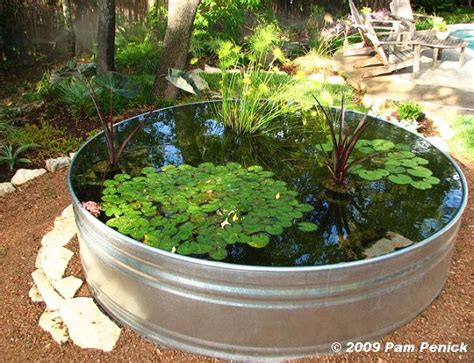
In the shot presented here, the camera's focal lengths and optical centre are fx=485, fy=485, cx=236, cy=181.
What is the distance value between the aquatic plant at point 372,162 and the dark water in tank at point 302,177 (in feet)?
0.19

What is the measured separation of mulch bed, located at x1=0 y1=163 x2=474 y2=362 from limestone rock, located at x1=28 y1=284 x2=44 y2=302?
25mm

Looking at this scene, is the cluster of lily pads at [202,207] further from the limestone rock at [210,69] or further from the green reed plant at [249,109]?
the limestone rock at [210,69]

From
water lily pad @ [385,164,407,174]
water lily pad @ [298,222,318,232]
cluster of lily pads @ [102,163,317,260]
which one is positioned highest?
water lily pad @ [385,164,407,174]

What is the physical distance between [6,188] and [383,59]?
4.35 m

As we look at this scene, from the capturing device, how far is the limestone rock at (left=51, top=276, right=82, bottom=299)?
259cm

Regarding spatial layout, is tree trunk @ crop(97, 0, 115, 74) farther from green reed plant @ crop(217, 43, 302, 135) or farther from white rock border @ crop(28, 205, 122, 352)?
white rock border @ crop(28, 205, 122, 352)

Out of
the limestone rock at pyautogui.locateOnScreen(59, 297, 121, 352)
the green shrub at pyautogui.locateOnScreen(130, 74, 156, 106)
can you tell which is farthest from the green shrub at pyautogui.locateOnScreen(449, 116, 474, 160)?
the limestone rock at pyautogui.locateOnScreen(59, 297, 121, 352)

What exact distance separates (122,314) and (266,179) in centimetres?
107

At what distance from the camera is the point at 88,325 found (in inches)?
92.4

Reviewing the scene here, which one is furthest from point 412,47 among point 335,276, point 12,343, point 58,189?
point 12,343

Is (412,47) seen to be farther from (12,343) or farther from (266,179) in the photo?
(12,343)

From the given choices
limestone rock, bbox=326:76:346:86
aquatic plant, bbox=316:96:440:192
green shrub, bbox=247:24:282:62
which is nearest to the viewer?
aquatic plant, bbox=316:96:440:192

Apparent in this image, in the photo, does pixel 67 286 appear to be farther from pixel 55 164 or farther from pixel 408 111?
pixel 408 111

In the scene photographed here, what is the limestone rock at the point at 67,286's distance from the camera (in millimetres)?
2586
